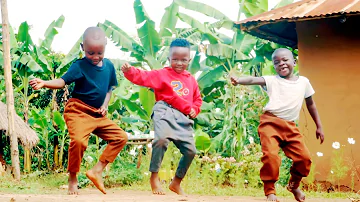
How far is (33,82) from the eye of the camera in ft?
16.0

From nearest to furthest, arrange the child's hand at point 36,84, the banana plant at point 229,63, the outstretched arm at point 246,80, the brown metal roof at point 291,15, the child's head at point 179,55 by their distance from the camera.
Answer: the child's hand at point 36,84 → the outstretched arm at point 246,80 → the child's head at point 179,55 → the brown metal roof at point 291,15 → the banana plant at point 229,63

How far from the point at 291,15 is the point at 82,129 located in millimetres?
3872

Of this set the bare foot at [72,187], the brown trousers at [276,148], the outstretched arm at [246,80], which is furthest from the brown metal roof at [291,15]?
the bare foot at [72,187]

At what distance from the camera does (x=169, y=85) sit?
221 inches

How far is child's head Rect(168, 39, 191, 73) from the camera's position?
18.6 feet

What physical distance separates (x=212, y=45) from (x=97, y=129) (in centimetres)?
517

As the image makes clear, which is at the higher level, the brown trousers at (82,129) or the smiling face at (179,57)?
the smiling face at (179,57)

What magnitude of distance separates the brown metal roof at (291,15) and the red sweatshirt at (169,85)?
2720 mm

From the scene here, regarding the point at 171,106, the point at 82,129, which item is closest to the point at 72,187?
the point at 82,129

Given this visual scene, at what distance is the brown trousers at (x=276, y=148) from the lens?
5414 millimetres

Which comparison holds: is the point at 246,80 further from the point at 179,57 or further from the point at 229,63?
the point at 229,63

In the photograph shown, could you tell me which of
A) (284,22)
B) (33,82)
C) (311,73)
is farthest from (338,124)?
(33,82)

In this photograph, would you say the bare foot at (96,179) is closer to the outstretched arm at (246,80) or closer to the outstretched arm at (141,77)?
the outstretched arm at (141,77)

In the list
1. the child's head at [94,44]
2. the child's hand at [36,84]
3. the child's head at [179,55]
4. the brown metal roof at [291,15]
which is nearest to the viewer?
the child's hand at [36,84]
